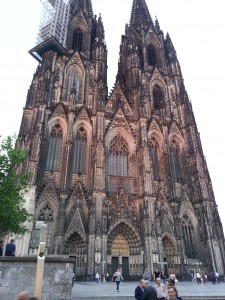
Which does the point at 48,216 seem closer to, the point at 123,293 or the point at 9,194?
the point at 9,194

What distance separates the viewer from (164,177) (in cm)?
2748

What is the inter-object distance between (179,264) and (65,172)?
1331 cm

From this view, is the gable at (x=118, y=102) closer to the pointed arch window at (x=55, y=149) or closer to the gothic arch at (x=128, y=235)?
the pointed arch window at (x=55, y=149)

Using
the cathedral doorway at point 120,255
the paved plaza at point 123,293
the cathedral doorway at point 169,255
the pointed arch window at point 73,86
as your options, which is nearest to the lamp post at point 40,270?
the paved plaza at point 123,293

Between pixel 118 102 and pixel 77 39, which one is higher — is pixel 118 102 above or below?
below

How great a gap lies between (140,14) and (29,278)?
46098 mm

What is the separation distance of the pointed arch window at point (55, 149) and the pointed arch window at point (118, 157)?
5.40 meters

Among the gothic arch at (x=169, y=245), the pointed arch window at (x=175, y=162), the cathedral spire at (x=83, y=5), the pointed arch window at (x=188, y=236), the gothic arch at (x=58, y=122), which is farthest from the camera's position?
the cathedral spire at (x=83, y=5)

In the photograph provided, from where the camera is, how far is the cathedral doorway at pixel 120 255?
22.5 meters

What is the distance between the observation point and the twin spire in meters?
42.9

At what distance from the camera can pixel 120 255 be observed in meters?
22.9

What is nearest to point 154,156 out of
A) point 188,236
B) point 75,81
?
point 188,236

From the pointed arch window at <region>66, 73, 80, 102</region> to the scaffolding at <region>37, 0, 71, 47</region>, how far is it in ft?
17.5

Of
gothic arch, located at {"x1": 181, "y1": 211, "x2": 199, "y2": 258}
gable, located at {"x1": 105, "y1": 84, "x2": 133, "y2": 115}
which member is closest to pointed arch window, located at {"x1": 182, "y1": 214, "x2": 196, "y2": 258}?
gothic arch, located at {"x1": 181, "y1": 211, "x2": 199, "y2": 258}
